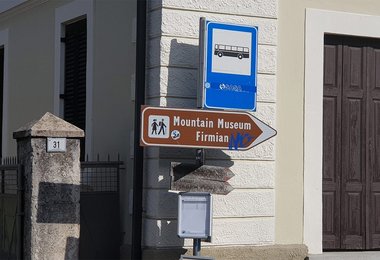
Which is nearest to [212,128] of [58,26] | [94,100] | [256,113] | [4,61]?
[256,113]

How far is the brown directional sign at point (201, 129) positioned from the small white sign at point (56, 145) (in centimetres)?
119

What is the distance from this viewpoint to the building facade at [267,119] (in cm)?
923

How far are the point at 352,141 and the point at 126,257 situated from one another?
3023mm

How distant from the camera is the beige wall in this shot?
9781 millimetres

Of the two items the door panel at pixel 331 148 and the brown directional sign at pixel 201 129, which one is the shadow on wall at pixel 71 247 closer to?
the brown directional sign at pixel 201 129

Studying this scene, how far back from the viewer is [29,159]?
9039 mm

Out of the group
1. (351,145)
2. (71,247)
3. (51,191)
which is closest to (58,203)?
(51,191)

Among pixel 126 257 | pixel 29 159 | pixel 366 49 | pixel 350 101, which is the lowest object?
pixel 126 257

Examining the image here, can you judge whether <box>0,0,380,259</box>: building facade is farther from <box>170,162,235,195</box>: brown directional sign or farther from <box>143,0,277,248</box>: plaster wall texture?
<box>170,162,235,195</box>: brown directional sign

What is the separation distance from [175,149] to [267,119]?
1.18m

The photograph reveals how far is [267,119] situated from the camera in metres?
9.67

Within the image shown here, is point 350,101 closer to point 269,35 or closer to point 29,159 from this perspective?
point 269,35

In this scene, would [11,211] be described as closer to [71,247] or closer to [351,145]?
[71,247]

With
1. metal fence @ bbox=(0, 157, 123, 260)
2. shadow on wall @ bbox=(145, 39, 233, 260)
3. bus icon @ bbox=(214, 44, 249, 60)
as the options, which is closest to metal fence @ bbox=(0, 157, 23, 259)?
metal fence @ bbox=(0, 157, 123, 260)
